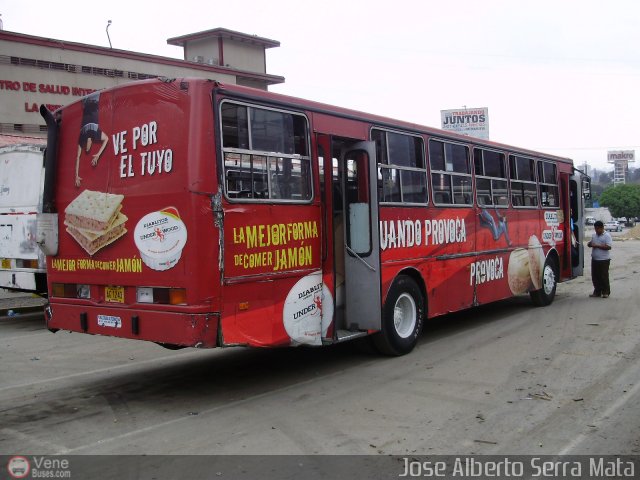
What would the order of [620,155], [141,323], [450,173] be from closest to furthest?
[141,323] → [450,173] → [620,155]

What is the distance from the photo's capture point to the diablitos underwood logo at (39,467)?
4688 mm

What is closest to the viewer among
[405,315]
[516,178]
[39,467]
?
[39,467]

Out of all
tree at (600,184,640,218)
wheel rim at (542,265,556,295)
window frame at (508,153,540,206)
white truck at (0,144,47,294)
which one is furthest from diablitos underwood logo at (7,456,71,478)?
tree at (600,184,640,218)

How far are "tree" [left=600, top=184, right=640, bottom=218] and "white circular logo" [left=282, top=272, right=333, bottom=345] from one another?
131 m

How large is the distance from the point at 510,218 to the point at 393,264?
14.3 ft

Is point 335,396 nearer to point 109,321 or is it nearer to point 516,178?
point 109,321

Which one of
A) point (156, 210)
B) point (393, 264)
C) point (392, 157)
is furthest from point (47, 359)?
point (392, 157)

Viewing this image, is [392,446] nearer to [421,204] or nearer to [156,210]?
[156,210]

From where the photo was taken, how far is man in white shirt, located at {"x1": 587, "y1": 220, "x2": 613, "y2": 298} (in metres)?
14.1

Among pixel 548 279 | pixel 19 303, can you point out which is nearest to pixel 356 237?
pixel 548 279

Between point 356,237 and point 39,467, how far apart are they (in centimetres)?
445

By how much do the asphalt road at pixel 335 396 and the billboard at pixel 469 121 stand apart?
166 ft

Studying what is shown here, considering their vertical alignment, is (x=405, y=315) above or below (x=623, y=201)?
below

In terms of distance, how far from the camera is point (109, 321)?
661 centimetres
